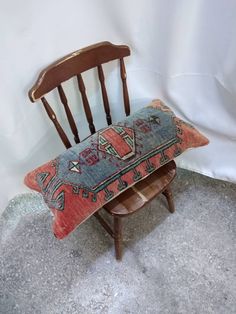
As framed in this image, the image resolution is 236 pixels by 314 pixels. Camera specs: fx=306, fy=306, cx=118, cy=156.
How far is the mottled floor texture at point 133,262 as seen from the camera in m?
1.15

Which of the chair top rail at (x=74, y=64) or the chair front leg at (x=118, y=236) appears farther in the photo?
the chair front leg at (x=118, y=236)

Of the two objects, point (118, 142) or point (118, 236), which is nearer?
point (118, 142)

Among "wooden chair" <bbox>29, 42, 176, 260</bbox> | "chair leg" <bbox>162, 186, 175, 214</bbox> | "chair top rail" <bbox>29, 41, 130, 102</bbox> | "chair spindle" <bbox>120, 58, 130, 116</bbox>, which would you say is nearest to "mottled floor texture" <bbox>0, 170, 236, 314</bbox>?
"chair leg" <bbox>162, 186, 175, 214</bbox>

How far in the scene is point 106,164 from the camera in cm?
Answer: 94

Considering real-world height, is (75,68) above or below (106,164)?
above

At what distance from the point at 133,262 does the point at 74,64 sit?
794mm

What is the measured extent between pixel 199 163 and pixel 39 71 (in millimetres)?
787

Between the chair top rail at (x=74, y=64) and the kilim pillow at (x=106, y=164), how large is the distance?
206 millimetres

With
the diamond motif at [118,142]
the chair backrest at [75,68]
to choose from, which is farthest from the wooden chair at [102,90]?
the diamond motif at [118,142]

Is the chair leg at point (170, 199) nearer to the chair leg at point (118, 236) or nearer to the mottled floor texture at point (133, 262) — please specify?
the mottled floor texture at point (133, 262)

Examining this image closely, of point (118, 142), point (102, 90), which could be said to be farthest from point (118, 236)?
point (102, 90)

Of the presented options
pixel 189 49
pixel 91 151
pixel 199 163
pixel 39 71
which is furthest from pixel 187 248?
pixel 39 71

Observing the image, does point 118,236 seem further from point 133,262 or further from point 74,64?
point 74,64

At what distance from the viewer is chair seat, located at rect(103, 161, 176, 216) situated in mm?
992
